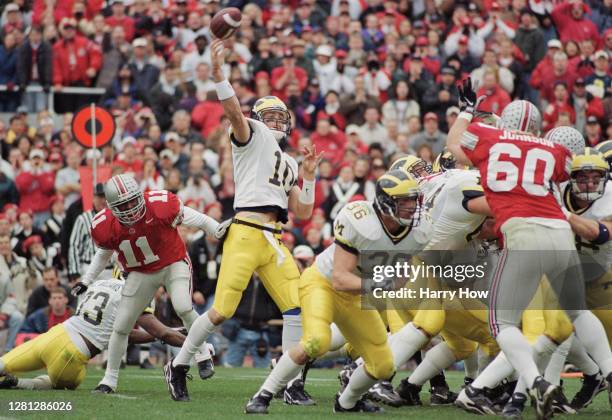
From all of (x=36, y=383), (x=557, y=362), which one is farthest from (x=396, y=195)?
(x=36, y=383)

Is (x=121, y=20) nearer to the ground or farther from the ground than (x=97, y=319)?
farther from the ground

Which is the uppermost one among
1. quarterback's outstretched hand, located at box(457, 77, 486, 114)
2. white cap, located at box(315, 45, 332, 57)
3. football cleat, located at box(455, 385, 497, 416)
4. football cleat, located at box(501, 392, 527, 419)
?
white cap, located at box(315, 45, 332, 57)

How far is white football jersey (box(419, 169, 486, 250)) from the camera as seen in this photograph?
28.1 feet

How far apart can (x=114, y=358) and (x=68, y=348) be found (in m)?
0.38

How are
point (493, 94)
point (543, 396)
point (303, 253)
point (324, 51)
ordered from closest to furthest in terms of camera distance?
point (543, 396) < point (303, 253) < point (493, 94) < point (324, 51)

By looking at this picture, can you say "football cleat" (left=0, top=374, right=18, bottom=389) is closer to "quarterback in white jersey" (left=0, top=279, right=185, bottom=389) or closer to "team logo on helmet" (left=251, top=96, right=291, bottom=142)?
"quarterback in white jersey" (left=0, top=279, right=185, bottom=389)

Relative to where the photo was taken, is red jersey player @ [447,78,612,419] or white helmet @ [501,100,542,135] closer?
red jersey player @ [447,78,612,419]

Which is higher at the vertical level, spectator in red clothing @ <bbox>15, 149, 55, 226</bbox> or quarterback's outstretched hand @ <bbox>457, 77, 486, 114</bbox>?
quarterback's outstretched hand @ <bbox>457, 77, 486, 114</bbox>

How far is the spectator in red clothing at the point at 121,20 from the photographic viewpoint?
18.3 m

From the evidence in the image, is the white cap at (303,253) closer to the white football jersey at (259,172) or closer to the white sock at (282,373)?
the white football jersey at (259,172)

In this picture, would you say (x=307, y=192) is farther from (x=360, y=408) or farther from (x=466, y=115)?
(x=360, y=408)

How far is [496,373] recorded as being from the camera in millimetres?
7898

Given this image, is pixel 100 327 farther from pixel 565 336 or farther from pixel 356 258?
pixel 565 336

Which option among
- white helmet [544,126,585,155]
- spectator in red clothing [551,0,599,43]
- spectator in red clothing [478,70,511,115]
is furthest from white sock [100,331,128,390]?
spectator in red clothing [551,0,599,43]
